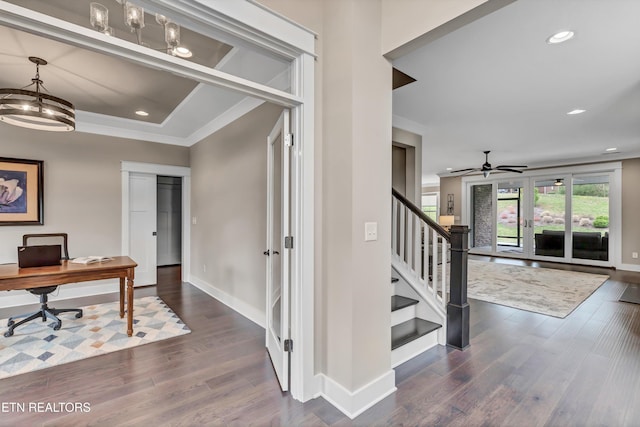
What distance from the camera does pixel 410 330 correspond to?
8.82 feet

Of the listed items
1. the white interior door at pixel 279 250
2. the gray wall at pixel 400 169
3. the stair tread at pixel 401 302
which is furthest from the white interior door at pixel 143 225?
the stair tread at pixel 401 302

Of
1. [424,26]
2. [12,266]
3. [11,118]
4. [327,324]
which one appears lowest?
[327,324]

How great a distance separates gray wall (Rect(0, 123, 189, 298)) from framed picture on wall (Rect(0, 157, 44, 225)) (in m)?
0.08

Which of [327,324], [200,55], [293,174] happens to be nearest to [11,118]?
[200,55]

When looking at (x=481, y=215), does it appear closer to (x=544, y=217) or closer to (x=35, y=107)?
(x=544, y=217)

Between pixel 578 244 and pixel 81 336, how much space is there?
32.2ft

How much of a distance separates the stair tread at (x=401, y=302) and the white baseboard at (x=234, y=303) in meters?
1.40

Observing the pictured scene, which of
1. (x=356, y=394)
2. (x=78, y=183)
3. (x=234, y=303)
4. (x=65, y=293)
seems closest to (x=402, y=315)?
(x=356, y=394)

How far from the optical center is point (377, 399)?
194 cm

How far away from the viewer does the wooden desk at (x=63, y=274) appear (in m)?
2.48

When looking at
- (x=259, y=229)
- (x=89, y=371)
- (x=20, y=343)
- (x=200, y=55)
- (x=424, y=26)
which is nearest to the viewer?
(x=424, y=26)

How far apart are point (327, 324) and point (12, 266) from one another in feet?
10.3

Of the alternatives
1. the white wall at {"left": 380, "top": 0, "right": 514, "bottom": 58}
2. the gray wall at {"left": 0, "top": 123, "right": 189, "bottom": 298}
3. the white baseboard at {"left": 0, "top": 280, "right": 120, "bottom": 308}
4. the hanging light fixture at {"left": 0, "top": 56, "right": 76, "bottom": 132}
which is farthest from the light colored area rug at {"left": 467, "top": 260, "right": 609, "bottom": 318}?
the gray wall at {"left": 0, "top": 123, "right": 189, "bottom": 298}

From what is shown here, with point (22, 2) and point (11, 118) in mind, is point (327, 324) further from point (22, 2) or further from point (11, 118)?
point (11, 118)
